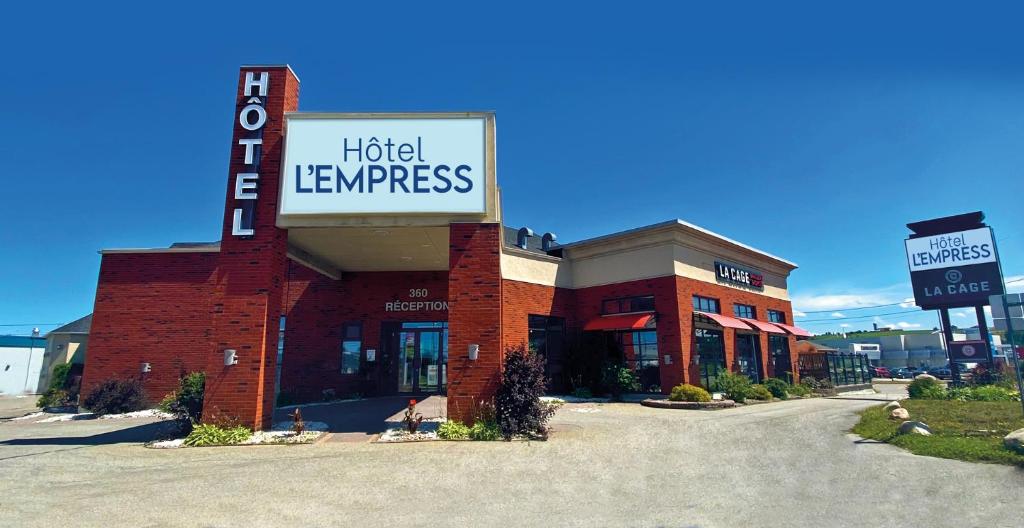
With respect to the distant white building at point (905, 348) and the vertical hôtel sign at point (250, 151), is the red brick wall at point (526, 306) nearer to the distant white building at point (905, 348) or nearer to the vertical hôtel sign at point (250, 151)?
the vertical hôtel sign at point (250, 151)

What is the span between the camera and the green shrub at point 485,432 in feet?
35.8

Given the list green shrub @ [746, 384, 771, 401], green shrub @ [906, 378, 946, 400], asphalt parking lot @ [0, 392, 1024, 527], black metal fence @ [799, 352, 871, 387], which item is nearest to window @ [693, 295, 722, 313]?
green shrub @ [746, 384, 771, 401]

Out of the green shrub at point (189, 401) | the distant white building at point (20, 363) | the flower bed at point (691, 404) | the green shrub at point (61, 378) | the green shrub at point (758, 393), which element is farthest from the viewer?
the distant white building at point (20, 363)

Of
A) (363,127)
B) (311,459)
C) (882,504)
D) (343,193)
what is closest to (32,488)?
(311,459)

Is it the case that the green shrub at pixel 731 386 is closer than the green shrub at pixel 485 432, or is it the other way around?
the green shrub at pixel 485 432

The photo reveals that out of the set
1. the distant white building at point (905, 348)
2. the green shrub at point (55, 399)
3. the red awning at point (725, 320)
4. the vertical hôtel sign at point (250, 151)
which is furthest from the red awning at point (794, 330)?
the distant white building at point (905, 348)

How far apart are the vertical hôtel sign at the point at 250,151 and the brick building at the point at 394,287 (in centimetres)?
4

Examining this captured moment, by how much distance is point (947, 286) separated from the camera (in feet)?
109

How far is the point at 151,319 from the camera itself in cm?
1817

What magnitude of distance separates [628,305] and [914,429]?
1179cm

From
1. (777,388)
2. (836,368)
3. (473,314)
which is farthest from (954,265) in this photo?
(473,314)

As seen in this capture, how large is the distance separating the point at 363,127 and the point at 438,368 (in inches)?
402

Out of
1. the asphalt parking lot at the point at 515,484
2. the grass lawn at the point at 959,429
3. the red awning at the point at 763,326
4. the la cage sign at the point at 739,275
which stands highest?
the la cage sign at the point at 739,275

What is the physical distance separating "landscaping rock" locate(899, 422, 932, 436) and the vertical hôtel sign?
1499 cm
